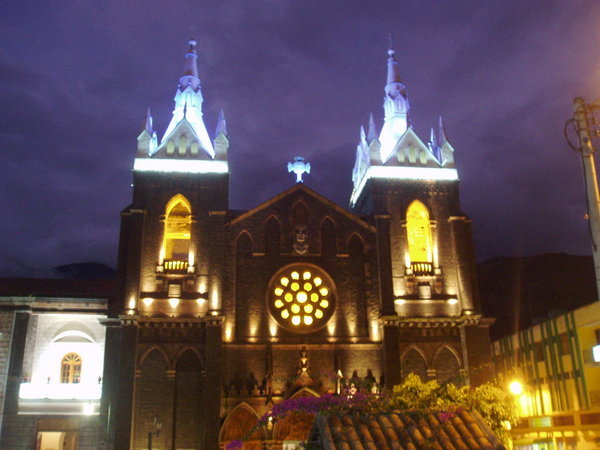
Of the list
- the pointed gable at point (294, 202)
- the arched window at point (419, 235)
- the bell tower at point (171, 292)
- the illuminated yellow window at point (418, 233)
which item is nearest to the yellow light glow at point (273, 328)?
the bell tower at point (171, 292)

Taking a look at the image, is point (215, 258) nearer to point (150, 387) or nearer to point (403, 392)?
point (150, 387)

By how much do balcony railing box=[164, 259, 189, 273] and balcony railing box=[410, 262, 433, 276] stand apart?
12.3m

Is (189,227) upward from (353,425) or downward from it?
upward

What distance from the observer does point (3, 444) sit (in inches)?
1350

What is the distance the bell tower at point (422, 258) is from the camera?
3494cm

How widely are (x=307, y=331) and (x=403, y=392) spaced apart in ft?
39.5

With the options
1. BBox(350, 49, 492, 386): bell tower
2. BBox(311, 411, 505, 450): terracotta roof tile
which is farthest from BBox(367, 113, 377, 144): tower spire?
BBox(311, 411, 505, 450): terracotta roof tile

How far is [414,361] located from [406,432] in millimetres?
22383

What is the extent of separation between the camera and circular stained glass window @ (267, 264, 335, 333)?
3562 cm

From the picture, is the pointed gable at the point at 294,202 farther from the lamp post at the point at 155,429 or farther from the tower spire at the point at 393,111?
the lamp post at the point at 155,429

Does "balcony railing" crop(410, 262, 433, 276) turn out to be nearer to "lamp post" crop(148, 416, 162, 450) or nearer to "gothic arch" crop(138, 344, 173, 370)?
"gothic arch" crop(138, 344, 173, 370)

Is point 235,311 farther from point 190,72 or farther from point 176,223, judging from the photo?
point 190,72

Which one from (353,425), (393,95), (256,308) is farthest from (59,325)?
(353,425)

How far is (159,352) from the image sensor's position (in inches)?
1335
